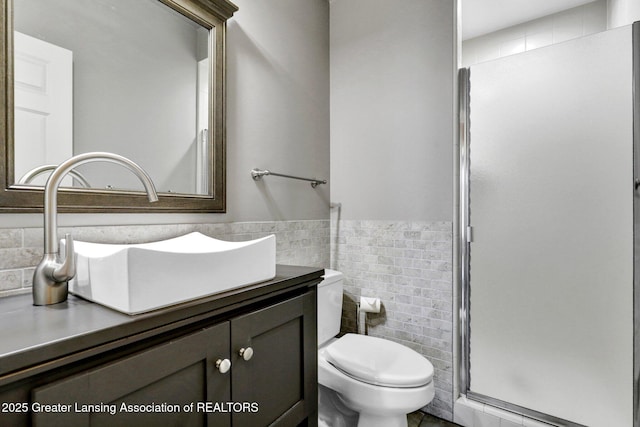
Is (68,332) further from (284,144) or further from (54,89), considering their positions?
(284,144)

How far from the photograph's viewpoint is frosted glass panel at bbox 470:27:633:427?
4.47 ft

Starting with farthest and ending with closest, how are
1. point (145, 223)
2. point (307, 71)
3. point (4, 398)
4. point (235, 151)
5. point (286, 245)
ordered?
point (307, 71) → point (286, 245) → point (235, 151) → point (145, 223) → point (4, 398)

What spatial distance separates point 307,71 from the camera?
193 centimetres

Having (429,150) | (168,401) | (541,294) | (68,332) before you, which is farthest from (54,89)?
(541,294)

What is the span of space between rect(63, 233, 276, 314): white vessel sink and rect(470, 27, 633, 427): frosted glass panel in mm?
1309

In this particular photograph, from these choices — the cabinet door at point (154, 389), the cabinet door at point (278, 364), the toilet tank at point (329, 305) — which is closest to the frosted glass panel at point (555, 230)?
the toilet tank at point (329, 305)

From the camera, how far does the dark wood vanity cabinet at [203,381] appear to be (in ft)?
1.68

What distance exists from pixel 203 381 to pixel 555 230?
1.59 metres

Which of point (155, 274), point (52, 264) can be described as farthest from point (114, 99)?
point (155, 274)

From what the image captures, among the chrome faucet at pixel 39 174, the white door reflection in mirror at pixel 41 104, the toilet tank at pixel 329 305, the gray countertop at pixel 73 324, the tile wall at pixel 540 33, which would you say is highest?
the tile wall at pixel 540 33

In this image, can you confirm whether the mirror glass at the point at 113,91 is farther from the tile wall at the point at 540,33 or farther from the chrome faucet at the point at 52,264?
the tile wall at the point at 540,33

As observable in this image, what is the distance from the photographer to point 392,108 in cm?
191

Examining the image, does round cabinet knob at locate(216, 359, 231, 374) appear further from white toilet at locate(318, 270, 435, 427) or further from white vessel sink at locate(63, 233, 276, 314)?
white toilet at locate(318, 270, 435, 427)

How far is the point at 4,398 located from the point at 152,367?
0.70 feet
